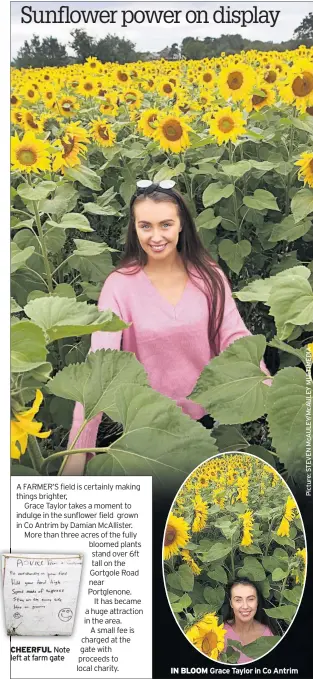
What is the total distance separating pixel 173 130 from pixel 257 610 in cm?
95

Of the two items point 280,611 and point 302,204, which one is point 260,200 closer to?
point 302,204

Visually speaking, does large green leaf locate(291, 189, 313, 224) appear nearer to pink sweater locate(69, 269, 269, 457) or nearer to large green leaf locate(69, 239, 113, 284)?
pink sweater locate(69, 269, 269, 457)

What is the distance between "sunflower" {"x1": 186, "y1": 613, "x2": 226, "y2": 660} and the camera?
5.73 feet

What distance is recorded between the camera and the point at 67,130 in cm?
187

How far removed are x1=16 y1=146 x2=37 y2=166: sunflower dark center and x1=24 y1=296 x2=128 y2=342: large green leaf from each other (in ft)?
0.96

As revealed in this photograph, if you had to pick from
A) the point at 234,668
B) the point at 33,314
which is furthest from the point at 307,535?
the point at 33,314

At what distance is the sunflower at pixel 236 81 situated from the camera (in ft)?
6.01

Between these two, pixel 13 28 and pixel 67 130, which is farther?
pixel 67 130

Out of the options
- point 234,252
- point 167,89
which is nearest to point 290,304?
point 234,252

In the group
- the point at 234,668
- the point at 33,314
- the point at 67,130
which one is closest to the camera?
the point at 33,314

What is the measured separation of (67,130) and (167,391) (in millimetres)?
569

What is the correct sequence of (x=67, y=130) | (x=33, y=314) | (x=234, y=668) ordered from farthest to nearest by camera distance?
(x=67, y=130) → (x=234, y=668) → (x=33, y=314)

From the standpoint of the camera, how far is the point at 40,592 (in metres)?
1.72

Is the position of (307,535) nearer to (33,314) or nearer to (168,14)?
(33,314)
